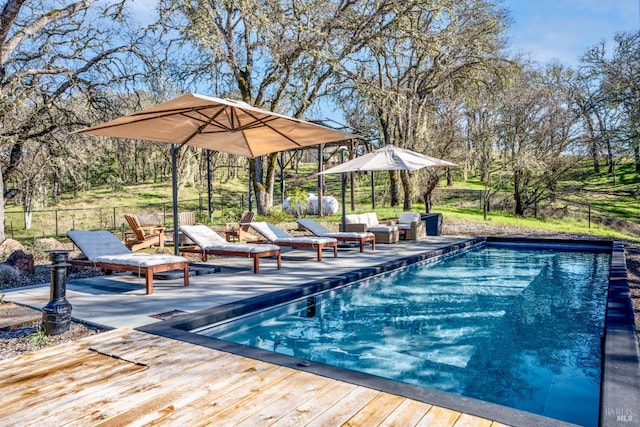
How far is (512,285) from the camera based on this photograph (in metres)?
6.86

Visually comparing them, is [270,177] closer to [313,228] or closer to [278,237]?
[313,228]

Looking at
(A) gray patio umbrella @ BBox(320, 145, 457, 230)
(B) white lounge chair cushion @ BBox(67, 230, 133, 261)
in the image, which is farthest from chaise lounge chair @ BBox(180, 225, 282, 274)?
(A) gray patio umbrella @ BBox(320, 145, 457, 230)

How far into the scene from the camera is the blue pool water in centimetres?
337

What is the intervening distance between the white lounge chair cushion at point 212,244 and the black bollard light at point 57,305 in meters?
3.04

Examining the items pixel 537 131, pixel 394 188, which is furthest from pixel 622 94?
pixel 394 188

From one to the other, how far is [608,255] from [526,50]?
1173cm

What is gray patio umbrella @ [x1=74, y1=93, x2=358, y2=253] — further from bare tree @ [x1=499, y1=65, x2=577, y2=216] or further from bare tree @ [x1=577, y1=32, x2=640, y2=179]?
bare tree @ [x1=499, y1=65, x2=577, y2=216]

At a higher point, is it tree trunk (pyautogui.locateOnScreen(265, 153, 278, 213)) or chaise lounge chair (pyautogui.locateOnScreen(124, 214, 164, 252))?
tree trunk (pyautogui.locateOnScreen(265, 153, 278, 213))

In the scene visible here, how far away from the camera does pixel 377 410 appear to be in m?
2.24

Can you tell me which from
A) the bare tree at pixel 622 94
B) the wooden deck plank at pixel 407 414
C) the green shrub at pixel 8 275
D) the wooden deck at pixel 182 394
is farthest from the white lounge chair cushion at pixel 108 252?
the bare tree at pixel 622 94

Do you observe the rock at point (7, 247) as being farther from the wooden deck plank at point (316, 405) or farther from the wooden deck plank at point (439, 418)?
the wooden deck plank at point (439, 418)

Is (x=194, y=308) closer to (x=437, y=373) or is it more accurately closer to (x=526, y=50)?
(x=437, y=373)

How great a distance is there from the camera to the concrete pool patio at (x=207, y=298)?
7.41 ft

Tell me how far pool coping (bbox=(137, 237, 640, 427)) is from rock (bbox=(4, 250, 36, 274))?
3.91 meters
